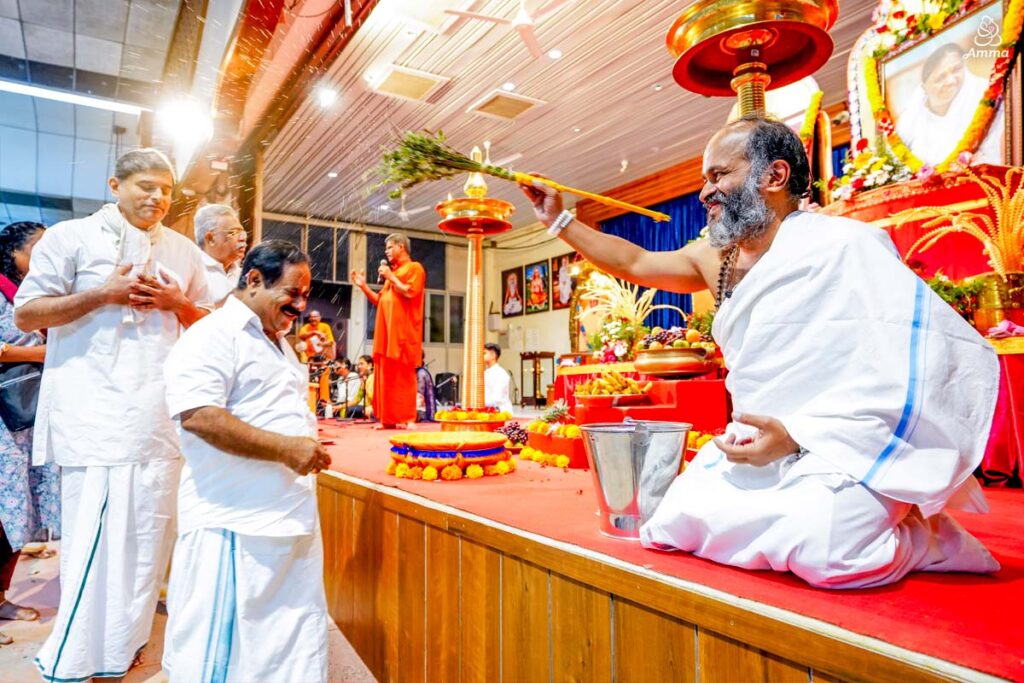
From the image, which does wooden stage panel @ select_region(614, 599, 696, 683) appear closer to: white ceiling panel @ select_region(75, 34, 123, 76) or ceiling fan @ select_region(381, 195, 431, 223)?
white ceiling panel @ select_region(75, 34, 123, 76)

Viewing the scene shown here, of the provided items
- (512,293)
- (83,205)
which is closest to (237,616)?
(83,205)

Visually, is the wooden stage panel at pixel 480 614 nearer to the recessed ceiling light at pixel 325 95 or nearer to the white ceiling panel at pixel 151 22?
the white ceiling panel at pixel 151 22

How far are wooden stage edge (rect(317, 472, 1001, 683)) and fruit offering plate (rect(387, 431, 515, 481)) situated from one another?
7.8 inches

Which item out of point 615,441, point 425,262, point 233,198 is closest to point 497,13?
point 233,198

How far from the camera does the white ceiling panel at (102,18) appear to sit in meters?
5.91

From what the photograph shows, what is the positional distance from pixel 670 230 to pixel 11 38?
31.7 ft

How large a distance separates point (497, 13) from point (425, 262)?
10.7 m

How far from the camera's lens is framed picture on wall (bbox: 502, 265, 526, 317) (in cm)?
1686

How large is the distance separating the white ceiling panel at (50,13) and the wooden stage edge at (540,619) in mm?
6252

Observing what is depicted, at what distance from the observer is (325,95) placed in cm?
846

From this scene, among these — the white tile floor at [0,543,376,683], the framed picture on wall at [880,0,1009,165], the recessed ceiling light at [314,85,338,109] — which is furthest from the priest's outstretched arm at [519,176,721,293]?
the recessed ceiling light at [314,85,338,109]

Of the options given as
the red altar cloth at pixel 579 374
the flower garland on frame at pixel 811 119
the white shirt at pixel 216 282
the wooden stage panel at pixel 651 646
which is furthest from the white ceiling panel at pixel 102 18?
the wooden stage panel at pixel 651 646

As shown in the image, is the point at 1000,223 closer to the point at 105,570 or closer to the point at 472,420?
the point at 472,420

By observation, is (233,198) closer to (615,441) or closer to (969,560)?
(615,441)
